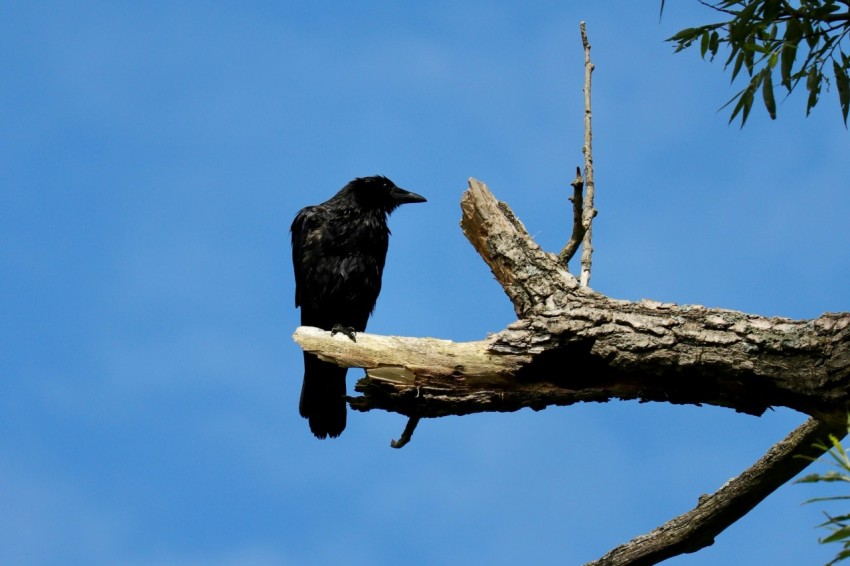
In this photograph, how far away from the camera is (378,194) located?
7.06m

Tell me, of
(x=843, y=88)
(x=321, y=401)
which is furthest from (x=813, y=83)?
(x=321, y=401)

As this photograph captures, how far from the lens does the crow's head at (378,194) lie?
22.9ft

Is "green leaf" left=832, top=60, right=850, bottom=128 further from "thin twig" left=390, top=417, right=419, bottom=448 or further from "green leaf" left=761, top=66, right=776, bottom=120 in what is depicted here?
"thin twig" left=390, top=417, right=419, bottom=448

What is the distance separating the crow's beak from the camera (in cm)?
718

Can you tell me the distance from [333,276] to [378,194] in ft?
2.82

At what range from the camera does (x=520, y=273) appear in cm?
450

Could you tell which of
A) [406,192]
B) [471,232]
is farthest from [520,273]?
[406,192]

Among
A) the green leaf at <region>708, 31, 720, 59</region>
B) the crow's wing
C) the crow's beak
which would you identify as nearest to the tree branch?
the green leaf at <region>708, 31, 720, 59</region>

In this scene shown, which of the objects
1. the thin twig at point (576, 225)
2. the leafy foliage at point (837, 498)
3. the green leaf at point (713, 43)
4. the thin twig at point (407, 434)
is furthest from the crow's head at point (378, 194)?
the leafy foliage at point (837, 498)

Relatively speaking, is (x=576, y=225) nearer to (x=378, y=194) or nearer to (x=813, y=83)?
(x=813, y=83)

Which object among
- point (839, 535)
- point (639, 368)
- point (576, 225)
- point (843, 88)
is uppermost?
point (576, 225)

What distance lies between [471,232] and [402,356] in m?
1.03

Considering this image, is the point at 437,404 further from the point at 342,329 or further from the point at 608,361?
the point at 342,329

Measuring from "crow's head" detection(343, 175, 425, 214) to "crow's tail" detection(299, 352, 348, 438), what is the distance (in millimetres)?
1276
